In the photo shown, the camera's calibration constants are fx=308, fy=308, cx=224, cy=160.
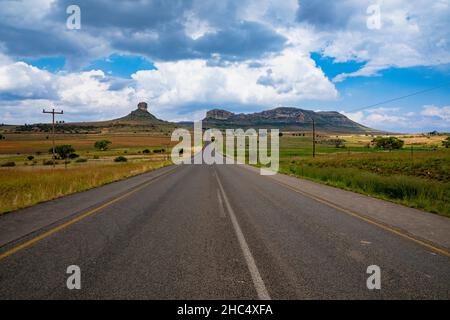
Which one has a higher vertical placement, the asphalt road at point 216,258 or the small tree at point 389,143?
the small tree at point 389,143

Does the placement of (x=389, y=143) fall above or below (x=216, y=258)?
above

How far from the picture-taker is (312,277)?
4.46 meters

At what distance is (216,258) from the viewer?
5277 mm

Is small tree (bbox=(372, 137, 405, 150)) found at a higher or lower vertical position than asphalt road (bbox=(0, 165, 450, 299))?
higher

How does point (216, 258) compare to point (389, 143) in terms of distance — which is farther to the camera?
point (389, 143)

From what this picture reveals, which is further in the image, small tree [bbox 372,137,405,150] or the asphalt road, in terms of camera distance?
small tree [bbox 372,137,405,150]

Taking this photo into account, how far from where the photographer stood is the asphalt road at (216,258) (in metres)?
4.03

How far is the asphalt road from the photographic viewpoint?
13.2ft

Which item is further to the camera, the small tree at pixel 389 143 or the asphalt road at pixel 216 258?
the small tree at pixel 389 143
